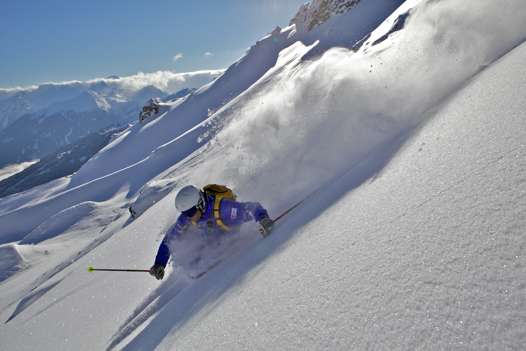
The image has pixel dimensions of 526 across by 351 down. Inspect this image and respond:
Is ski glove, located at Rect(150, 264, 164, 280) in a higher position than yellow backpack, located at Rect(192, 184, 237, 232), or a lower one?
lower

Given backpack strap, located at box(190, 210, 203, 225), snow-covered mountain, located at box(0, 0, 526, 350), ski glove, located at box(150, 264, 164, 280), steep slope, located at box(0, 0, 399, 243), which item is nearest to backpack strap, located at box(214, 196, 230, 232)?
backpack strap, located at box(190, 210, 203, 225)

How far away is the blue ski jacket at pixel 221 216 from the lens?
15.0 ft

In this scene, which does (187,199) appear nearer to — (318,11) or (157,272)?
(157,272)

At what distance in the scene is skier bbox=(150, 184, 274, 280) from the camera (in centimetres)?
458

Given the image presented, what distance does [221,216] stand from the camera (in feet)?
15.5

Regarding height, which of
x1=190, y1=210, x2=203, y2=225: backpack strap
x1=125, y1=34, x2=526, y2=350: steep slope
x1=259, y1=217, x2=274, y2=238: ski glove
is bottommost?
x1=259, y1=217, x2=274, y2=238: ski glove

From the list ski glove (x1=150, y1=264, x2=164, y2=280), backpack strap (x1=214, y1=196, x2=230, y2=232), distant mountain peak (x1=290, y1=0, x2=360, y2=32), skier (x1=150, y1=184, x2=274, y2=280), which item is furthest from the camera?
distant mountain peak (x1=290, y1=0, x2=360, y2=32)

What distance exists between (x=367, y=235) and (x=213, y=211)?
2.81m

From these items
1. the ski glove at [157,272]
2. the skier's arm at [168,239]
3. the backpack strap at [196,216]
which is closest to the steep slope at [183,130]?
the skier's arm at [168,239]

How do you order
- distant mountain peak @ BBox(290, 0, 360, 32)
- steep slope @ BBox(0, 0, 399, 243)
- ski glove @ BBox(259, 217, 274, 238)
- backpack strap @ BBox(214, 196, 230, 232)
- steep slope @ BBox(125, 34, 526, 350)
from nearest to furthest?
steep slope @ BBox(125, 34, 526, 350)
ski glove @ BBox(259, 217, 274, 238)
backpack strap @ BBox(214, 196, 230, 232)
steep slope @ BBox(0, 0, 399, 243)
distant mountain peak @ BBox(290, 0, 360, 32)

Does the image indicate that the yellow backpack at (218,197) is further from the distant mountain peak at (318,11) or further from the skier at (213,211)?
the distant mountain peak at (318,11)

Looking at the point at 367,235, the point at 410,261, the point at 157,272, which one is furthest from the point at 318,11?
the point at 410,261

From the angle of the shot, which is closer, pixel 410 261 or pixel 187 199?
pixel 410 261

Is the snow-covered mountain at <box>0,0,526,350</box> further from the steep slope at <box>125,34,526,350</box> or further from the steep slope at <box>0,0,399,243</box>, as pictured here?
the steep slope at <box>0,0,399,243</box>
